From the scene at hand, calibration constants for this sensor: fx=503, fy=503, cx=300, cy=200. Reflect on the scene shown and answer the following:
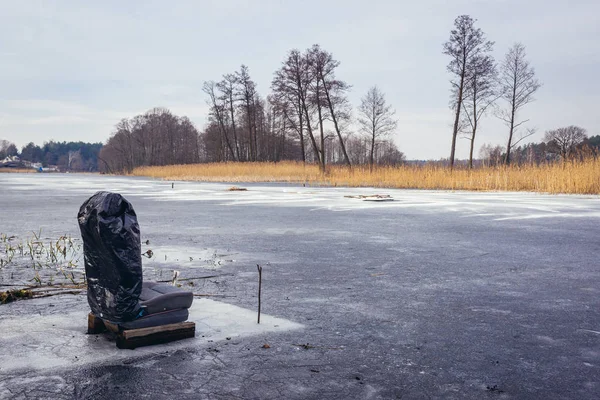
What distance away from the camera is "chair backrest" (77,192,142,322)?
303 centimetres

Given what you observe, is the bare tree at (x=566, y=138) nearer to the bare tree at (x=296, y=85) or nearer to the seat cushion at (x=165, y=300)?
the bare tree at (x=296, y=85)

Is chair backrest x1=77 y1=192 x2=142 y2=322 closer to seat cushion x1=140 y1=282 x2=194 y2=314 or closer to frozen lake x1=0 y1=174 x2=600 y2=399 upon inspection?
seat cushion x1=140 y1=282 x2=194 y2=314

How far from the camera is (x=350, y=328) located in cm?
334

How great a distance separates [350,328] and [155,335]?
4.09 ft

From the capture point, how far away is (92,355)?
9.41ft

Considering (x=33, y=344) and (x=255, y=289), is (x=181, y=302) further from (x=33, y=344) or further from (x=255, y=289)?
(x=255, y=289)

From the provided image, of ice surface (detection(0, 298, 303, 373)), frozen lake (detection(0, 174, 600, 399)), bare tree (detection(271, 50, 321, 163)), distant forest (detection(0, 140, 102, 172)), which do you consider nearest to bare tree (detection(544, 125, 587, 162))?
bare tree (detection(271, 50, 321, 163))

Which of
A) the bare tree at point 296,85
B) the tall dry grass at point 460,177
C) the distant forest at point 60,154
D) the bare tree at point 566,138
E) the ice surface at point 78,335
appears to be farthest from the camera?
the distant forest at point 60,154

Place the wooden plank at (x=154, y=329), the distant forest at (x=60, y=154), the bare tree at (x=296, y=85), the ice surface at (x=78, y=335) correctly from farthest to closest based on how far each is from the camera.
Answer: the distant forest at (x=60, y=154) → the bare tree at (x=296, y=85) → the wooden plank at (x=154, y=329) → the ice surface at (x=78, y=335)

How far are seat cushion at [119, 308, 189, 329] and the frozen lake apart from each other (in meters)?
0.16

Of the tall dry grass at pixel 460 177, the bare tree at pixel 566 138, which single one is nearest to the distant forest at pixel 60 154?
the bare tree at pixel 566 138

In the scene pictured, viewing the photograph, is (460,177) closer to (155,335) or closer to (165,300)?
(165,300)

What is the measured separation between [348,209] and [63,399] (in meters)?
10.6

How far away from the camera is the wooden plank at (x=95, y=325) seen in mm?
3201
